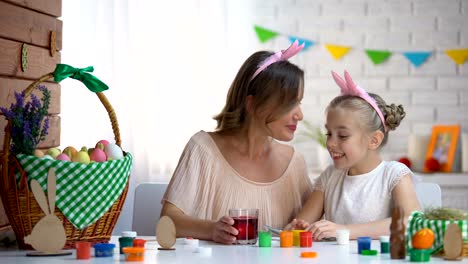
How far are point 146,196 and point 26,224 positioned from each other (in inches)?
36.2

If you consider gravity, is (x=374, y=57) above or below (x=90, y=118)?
above

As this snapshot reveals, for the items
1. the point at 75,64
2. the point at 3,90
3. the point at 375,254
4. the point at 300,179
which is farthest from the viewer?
the point at 75,64

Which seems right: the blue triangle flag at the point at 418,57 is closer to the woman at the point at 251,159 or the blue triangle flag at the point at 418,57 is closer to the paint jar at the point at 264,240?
the woman at the point at 251,159

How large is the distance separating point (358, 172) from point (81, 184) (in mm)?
1055

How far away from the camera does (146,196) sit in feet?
9.73

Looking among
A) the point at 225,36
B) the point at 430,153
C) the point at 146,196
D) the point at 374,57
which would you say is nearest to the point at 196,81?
the point at 225,36

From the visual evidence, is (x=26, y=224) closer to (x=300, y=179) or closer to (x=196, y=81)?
(x=300, y=179)

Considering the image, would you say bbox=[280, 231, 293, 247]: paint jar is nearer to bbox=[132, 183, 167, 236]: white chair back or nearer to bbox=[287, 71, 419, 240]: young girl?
bbox=[287, 71, 419, 240]: young girl

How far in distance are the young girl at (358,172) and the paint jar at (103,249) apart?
0.85m

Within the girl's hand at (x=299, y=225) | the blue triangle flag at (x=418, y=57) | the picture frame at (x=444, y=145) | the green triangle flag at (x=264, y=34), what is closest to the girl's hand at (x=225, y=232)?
the girl's hand at (x=299, y=225)

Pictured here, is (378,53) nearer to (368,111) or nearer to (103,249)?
(368,111)

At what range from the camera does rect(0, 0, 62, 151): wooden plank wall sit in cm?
244

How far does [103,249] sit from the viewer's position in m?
1.95

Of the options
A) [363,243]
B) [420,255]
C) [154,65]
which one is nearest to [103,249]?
[363,243]
